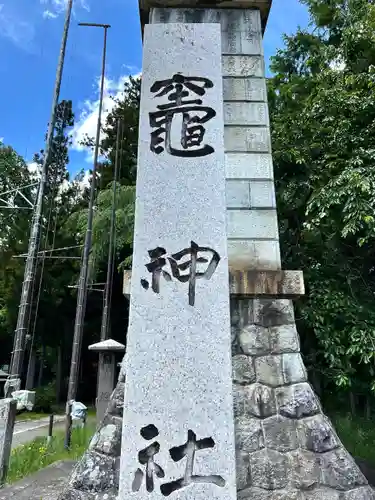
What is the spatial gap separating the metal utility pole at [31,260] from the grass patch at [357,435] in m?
4.49

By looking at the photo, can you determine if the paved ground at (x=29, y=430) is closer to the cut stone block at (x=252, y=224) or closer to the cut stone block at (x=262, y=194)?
the cut stone block at (x=252, y=224)

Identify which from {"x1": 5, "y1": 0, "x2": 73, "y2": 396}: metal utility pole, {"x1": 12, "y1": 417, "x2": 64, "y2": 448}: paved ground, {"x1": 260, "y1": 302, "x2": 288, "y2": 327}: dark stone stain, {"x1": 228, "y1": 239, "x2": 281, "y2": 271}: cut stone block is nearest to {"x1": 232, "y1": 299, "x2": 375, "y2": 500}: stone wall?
{"x1": 260, "y1": 302, "x2": 288, "y2": 327}: dark stone stain

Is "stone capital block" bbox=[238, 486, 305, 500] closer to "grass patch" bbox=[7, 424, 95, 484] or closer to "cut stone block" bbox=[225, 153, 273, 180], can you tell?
"cut stone block" bbox=[225, 153, 273, 180]

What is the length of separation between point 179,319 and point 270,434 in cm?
128

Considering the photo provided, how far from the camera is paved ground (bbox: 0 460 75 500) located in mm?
3285

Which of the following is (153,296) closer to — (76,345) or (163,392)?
(163,392)

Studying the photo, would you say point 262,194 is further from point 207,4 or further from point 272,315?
point 207,4

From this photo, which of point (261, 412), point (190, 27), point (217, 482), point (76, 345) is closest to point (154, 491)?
point (217, 482)

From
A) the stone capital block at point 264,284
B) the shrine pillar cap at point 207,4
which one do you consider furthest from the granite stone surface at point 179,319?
the shrine pillar cap at point 207,4

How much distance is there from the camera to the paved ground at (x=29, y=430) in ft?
25.4

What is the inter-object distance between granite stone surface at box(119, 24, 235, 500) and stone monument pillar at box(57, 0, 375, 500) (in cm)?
1

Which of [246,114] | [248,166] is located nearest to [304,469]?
[248,166]

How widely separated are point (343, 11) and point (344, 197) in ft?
12.0

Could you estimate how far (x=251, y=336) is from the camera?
292 centimetres
